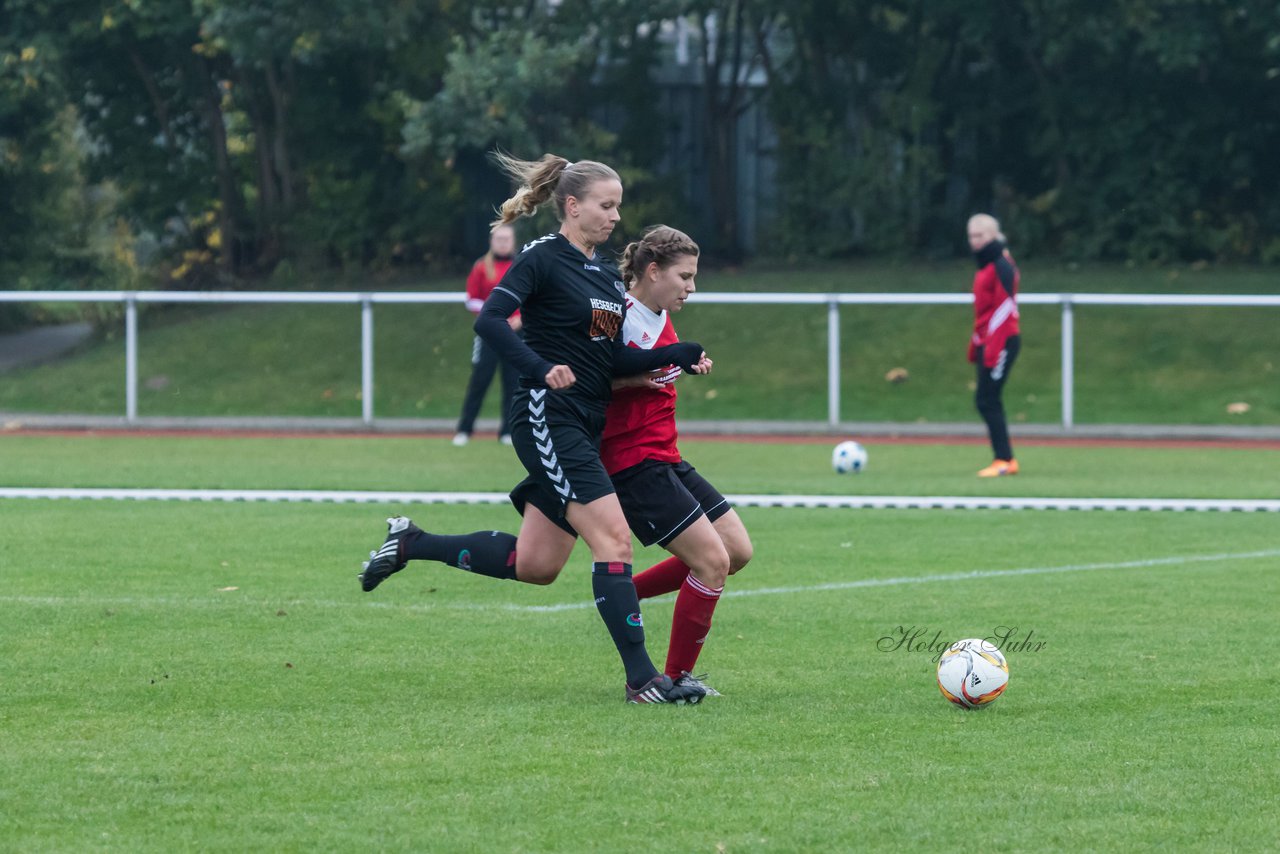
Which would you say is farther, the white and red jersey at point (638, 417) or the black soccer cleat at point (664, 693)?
the white and red jersey at point (638, 417)

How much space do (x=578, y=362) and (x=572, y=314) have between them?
0.16 meters

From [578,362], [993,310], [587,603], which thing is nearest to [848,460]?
[993,310]

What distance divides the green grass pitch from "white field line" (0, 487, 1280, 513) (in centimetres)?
114

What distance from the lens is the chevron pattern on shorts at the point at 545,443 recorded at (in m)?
6.29

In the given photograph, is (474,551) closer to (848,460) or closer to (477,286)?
(848,460)

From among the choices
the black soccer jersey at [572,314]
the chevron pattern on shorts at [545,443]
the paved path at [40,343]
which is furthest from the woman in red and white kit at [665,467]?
the paved path at [40,343]

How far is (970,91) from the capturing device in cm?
2975

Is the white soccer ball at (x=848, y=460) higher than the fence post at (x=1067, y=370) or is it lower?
lower

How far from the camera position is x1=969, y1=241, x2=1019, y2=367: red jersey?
48.4 ft

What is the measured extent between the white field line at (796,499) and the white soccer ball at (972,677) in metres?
6.69

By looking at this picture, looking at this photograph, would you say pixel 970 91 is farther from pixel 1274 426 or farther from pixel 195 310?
pixel 195 310

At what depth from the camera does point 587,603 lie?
340 inches

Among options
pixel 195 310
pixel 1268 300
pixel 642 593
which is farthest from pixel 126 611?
pixel 195 310

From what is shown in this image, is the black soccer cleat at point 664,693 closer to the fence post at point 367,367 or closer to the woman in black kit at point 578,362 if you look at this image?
the woman in black kit at point 578,362
